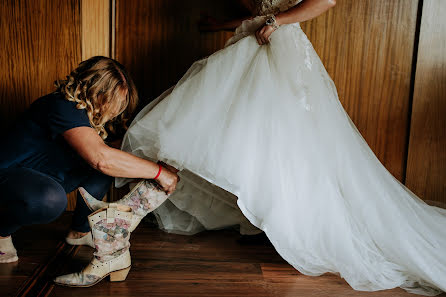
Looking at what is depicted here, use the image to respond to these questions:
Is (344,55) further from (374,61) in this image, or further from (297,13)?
(297,13)

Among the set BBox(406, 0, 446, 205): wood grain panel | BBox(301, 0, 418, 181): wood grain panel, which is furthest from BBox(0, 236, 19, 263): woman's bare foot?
BBox(406, 0, 446, 205): wood grain panel

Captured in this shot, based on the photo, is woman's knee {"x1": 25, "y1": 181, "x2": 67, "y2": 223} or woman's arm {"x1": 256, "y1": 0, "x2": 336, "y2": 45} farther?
woman's arm {"x1": 256, "y1": 0, "x2": 336, "y2": 45}

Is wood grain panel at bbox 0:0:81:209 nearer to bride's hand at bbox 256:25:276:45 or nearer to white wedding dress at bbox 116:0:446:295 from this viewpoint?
white wedding dress at bbox 116:0:446:295

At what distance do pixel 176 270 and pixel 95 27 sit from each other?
1.28m

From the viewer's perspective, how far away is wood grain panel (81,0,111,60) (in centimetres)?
187

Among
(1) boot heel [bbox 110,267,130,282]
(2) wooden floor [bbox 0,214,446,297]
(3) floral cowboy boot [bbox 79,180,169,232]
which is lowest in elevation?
(2) wooden floor [bbox 0,214,446,297]

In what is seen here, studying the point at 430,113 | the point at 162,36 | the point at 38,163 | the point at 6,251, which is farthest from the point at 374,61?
the point at 6,251

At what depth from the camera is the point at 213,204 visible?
5.72 feet

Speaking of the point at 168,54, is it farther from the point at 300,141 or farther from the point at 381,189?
the point at 381,189

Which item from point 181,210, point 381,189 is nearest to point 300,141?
point 381,189

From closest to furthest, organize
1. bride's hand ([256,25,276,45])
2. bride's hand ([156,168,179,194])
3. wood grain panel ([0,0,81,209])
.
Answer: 1. bride's hand ([156,168,179,194])
2. bride's hand ([256,25,276,45])
3. wood grain panel ([0,0,81,209])

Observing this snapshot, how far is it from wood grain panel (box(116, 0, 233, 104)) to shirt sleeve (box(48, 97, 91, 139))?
0.76 m

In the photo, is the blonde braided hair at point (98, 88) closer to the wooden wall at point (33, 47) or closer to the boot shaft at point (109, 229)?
the boot shaft at point (109, 229)

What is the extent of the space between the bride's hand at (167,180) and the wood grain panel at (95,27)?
91 centimetres
